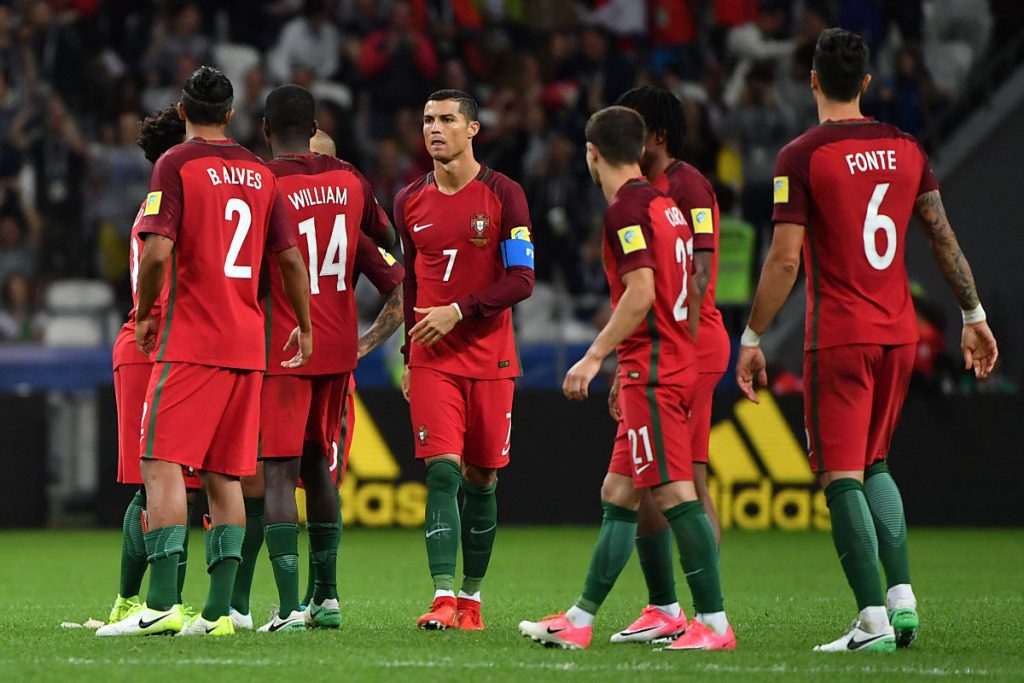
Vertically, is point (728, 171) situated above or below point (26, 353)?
above

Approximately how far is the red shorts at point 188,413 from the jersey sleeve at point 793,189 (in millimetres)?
2343

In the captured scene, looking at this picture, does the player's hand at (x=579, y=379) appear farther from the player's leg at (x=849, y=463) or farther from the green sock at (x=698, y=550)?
the player's leg at (x=849, y=463)

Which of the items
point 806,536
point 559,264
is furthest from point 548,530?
point 559,264

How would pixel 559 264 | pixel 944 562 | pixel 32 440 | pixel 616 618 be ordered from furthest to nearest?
1. pixel 559 264
2. pixel 32 440
3. pixel 944 562
4. pixel 616 618

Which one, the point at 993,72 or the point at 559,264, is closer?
the point at 559,264

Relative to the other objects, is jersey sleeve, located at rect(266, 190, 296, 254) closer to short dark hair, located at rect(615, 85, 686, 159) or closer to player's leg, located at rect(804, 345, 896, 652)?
short dark hair, located at rect(615, 85, 686, 159)

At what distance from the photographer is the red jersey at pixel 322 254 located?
773cm

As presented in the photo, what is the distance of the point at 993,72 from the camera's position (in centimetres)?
1858

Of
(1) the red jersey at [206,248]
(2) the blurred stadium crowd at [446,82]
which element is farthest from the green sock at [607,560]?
(2) the blurred stadium crowd at [446,82]

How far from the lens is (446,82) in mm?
18750

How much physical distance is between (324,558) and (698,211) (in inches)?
92.9

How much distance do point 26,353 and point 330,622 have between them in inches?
337

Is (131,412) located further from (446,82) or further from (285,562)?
(446,82)

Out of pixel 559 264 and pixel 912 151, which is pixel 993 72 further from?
pixel 912 151
